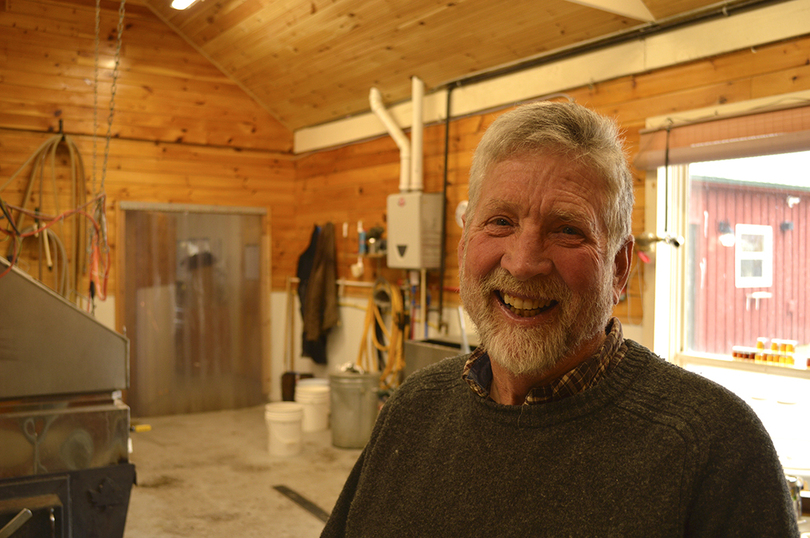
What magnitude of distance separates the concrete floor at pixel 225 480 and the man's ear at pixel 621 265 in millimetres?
3067

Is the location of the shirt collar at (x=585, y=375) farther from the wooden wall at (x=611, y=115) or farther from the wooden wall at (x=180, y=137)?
the wooden wall at (x=180, y=137)

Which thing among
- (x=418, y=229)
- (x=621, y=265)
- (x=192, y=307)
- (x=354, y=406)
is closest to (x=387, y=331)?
(x=354, y=406)

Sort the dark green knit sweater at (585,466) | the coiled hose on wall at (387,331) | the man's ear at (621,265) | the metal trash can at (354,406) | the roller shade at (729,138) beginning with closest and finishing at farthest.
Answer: the dark green knit sweater at (585,466) → the man's ear at (621,265) → the roller shade at (729,138) → the metal trash can at (354,406) → the coiled hose on wall at (387,331)

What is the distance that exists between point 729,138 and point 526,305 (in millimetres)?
2644

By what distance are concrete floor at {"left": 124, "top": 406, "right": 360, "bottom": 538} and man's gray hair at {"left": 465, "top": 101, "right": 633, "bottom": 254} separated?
10.4ft

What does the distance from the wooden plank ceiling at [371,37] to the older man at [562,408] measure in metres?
2.81

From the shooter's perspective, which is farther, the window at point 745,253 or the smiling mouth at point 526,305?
the window at point 745,253

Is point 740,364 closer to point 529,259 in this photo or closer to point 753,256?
point 753,256

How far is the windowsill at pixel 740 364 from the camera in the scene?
3174 mm

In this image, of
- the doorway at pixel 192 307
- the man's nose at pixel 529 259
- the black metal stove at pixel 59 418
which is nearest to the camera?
the man's nose at pixel 529 259

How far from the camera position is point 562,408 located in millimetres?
1094

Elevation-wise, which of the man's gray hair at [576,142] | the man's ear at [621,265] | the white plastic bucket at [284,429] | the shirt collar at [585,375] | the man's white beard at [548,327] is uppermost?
the man's gray hair at [576,142]

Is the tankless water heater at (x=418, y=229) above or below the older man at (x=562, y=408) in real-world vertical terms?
above

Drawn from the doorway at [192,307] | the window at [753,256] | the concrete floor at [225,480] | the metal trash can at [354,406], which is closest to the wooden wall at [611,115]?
the window at [753,256]
